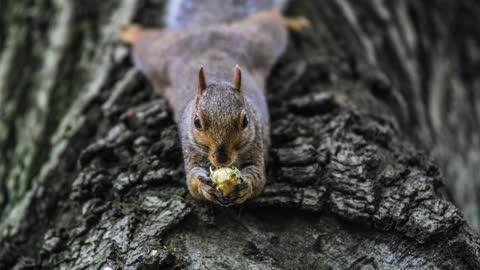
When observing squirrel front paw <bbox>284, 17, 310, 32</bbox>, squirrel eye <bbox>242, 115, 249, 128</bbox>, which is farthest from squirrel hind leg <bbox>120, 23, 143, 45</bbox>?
squirrel eye <bbox>242, 115, 249, 128</bbox>

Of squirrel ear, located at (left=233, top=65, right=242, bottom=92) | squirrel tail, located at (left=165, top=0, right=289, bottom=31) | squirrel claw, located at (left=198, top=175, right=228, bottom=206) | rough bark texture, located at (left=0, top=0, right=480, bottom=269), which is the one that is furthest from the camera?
squirrel tail, located at (left=165, top=0, right=289, bottom=31)

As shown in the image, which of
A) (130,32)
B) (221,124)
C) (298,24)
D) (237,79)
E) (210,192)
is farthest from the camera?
(298,24)

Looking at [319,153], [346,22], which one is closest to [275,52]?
[346,22]

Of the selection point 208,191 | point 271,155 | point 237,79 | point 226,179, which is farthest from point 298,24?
point 208,191

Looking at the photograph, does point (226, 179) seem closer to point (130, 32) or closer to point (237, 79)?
point (237, 79)

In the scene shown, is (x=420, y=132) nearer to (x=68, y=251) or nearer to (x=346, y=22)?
(x=346, y=22)

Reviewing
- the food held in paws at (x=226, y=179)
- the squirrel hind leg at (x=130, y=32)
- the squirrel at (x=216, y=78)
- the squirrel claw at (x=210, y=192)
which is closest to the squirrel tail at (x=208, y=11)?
the squirrel at (x=216, y=78)

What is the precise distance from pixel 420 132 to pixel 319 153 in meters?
1.22

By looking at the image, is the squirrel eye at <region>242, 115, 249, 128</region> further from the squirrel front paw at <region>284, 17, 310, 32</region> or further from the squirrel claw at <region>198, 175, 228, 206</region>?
the squirrel front paw at <region>284, 17, 310, 32</region>

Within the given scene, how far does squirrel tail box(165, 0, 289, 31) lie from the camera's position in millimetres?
4098

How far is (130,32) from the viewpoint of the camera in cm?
389

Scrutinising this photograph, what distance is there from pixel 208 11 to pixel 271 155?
167 cm

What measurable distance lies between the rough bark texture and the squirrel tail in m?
0.12

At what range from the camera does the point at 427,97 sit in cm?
424
